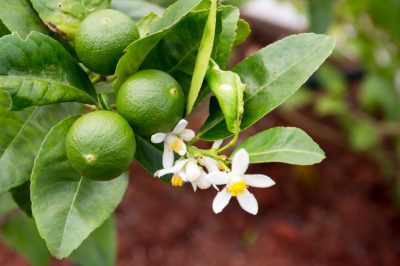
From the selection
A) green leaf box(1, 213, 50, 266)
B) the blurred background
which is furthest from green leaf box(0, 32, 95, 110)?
the blurred background

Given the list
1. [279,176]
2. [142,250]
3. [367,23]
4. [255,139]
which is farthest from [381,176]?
[255,139]

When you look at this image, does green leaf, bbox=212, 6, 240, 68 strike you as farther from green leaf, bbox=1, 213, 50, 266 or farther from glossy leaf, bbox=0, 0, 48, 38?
green leaf, bbox=1, 213, 50, 266

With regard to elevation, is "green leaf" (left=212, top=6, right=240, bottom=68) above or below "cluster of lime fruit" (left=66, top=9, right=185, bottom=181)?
above

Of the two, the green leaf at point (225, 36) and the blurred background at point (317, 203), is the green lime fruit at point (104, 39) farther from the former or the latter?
the blurred background at point (317, 203)

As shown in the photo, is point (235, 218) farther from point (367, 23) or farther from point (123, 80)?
point (123, 80)

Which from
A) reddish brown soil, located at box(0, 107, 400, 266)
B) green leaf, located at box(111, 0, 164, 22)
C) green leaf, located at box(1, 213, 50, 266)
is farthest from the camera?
reddish brown soil, located at box(0, 107, 400, 266)

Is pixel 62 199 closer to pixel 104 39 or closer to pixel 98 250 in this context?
pixel 104 39

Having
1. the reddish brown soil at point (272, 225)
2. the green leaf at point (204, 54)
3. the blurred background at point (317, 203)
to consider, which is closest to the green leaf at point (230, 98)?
the green leaf at point (204, 54)
